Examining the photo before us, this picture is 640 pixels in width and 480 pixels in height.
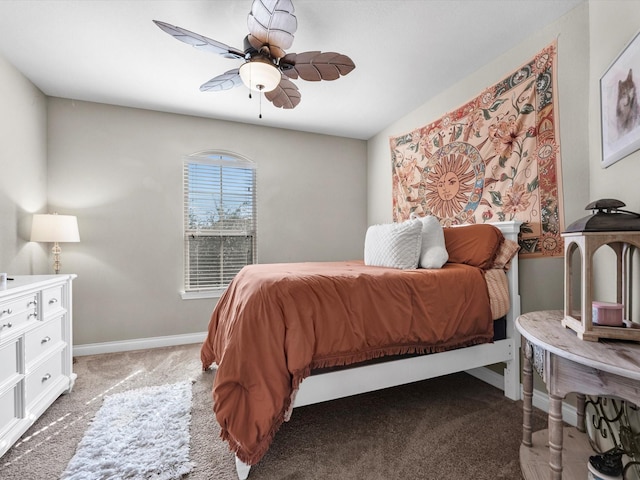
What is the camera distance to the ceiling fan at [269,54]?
154 cm

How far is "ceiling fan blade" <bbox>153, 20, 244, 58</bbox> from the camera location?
1531mm

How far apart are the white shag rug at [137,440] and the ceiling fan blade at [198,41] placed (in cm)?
209

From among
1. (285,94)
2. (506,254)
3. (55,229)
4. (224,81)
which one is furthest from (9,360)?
(506,254)

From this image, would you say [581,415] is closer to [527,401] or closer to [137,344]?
[527,401]

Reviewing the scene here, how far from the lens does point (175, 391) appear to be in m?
2.21

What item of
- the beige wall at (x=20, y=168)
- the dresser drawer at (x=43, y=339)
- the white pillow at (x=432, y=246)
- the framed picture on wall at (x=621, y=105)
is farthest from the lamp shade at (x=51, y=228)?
the framed picture on wall at (x=621, y=105)

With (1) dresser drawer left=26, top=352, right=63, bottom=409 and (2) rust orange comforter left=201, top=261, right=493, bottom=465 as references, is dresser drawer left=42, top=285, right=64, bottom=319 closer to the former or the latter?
(1) dresser drawer left=26, top=352, right=63, bottom=409

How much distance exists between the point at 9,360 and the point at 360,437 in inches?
76.5

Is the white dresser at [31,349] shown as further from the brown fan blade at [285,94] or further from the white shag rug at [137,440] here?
the brown fan blade at [285,94]

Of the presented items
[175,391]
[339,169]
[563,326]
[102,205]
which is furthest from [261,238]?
[563,326]

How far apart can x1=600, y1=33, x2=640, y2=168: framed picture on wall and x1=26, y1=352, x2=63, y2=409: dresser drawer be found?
3.27 metres

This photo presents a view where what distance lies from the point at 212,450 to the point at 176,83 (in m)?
2.78

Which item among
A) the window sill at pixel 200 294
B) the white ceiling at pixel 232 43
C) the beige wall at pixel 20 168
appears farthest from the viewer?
the window sill at pixel 200 294

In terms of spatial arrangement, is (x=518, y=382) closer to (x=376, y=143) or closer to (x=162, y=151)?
(x=376, y=143)
